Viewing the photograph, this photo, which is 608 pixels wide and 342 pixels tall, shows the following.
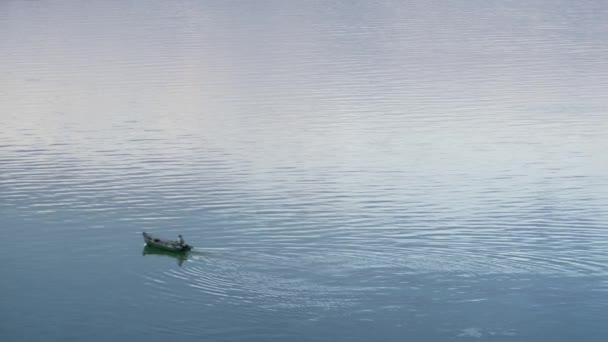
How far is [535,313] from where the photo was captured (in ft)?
108

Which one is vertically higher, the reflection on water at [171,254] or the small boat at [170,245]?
the small boat at [170,245]

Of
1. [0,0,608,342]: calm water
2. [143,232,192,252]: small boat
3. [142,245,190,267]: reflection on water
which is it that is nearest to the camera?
[0,0,608,342]: calm water

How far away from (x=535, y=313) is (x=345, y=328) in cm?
543

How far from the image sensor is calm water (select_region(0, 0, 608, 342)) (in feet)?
110

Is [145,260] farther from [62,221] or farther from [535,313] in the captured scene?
[535,313]

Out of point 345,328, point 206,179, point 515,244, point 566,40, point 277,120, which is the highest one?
point 566,40

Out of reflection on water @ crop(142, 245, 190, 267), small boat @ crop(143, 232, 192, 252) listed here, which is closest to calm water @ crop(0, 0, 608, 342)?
reflection on water @ crop(142, 245, 190, 267)

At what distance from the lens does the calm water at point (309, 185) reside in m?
33.6

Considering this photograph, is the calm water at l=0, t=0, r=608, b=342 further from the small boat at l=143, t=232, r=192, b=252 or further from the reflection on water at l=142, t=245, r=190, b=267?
the small boat at l=143, t=232, r=192, b=252

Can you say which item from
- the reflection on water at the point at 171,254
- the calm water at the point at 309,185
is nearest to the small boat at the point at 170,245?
the reflection on water at the point at 171,254

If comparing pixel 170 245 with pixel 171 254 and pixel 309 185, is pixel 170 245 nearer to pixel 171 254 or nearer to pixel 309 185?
pixel 171 254

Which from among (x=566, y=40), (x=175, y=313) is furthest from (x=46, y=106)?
(x=566, y=40)

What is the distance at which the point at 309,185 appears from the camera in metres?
45.1

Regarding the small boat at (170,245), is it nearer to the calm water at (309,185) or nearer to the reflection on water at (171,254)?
the reflection on water at (171,254)
